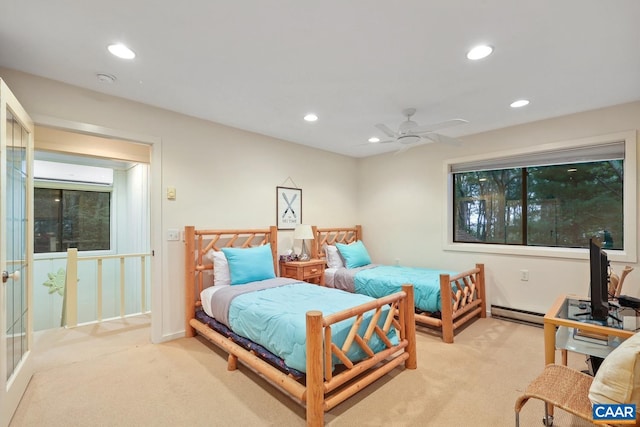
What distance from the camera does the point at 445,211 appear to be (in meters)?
4.32

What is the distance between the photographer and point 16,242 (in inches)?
84.4

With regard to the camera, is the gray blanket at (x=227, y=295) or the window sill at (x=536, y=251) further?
the window sill at (x=536, y=251)

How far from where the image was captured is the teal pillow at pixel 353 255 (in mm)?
4457

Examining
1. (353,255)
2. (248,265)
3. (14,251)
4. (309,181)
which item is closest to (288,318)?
(248,265)

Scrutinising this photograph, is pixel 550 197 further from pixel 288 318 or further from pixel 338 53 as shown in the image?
pixel 288 318

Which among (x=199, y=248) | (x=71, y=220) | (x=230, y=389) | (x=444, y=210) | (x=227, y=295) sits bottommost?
(x=230, y=389)

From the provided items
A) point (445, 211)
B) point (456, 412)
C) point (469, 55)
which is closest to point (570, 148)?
point (445, 211)

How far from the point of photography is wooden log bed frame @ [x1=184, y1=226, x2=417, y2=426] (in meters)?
1.80

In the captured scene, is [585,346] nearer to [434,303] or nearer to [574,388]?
[574,388]

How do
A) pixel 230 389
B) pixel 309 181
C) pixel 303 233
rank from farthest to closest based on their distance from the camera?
pixel 309 181, pixel 303 233, pixel 230 389

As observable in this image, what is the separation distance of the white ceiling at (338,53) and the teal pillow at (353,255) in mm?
2105

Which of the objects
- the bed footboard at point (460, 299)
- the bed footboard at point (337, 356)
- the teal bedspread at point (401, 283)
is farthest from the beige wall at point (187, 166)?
the bed footboard at point (460, 299)

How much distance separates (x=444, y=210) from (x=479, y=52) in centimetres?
260

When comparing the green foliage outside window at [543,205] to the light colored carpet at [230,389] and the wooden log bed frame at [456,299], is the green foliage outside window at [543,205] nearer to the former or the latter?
the wooden log bed frame at [456,299]
